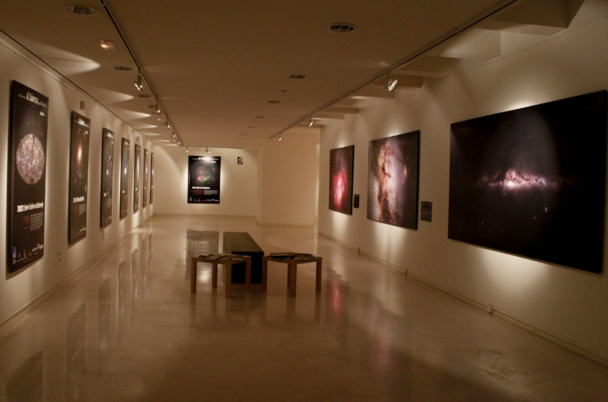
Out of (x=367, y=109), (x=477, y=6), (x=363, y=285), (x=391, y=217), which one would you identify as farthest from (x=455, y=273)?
(x=367, y=109)

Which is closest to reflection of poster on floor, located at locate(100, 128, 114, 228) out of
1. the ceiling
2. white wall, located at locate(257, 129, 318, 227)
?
the ceiling

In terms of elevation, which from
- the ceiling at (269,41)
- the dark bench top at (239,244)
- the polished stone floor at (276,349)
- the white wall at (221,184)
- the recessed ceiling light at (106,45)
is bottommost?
the polished stone floor at (276,349)

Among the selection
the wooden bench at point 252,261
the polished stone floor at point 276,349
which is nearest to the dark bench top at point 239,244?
the wooden bench at point 252,261

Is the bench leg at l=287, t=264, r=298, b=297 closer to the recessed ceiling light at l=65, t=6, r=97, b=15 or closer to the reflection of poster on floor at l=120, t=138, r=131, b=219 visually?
the recessed ceiling light at l=65, t=6, r=97, b=15

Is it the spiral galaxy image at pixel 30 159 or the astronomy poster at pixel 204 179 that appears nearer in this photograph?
the spiral galaxy image at pixel 30 159

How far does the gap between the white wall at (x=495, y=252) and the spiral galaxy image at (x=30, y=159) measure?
668 cm

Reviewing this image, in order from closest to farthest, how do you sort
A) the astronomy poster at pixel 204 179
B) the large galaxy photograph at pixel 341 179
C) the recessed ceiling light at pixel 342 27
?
the recessed ceiling light at pixel 342 27
the large galaxy photograph at pixel 341 179
the astronomy poster at pixel 204 179

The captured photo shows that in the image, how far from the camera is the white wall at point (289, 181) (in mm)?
21922

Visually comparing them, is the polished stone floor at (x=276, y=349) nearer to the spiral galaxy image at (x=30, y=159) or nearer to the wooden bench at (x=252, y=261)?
the wooden bench at (x=252, y=261)

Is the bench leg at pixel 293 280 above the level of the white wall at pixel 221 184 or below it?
below

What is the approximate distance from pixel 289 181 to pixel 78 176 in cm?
1264

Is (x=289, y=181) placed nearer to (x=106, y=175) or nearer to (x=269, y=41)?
(x=106, y=175)

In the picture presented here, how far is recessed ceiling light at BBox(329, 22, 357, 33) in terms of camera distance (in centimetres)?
573

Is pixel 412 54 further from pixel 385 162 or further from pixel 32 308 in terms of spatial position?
pixel 32 308
